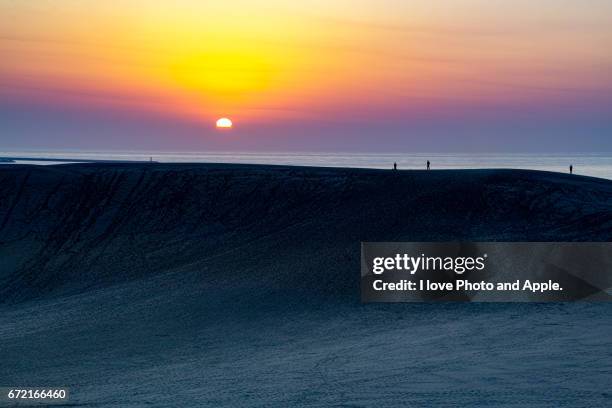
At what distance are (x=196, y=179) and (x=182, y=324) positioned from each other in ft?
70.6

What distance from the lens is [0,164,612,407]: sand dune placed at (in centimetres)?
1322

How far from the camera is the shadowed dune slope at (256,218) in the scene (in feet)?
92.3

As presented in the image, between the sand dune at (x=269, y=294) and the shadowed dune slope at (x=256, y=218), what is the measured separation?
0.12 meters

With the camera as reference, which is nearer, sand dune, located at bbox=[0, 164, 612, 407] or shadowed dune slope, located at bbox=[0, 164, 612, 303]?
sand dune, located at bbox=[0, 164, 612, 407]

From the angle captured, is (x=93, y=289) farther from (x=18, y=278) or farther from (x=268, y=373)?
(x=268, y=373)

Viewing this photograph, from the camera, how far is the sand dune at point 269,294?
13.2 meters

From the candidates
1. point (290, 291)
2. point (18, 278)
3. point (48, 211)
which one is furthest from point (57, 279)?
point (290, 291)

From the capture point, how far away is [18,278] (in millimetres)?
31031

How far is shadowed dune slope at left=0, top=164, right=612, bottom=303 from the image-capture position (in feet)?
92.3

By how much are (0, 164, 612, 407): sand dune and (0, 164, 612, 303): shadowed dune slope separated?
125 mm

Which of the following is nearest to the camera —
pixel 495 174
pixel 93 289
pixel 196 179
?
pixel 93 289

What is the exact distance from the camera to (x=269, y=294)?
23.8 m

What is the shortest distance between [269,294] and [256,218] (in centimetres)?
1209

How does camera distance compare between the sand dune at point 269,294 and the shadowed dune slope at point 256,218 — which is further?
the shadowed dune slope at point 256,218
